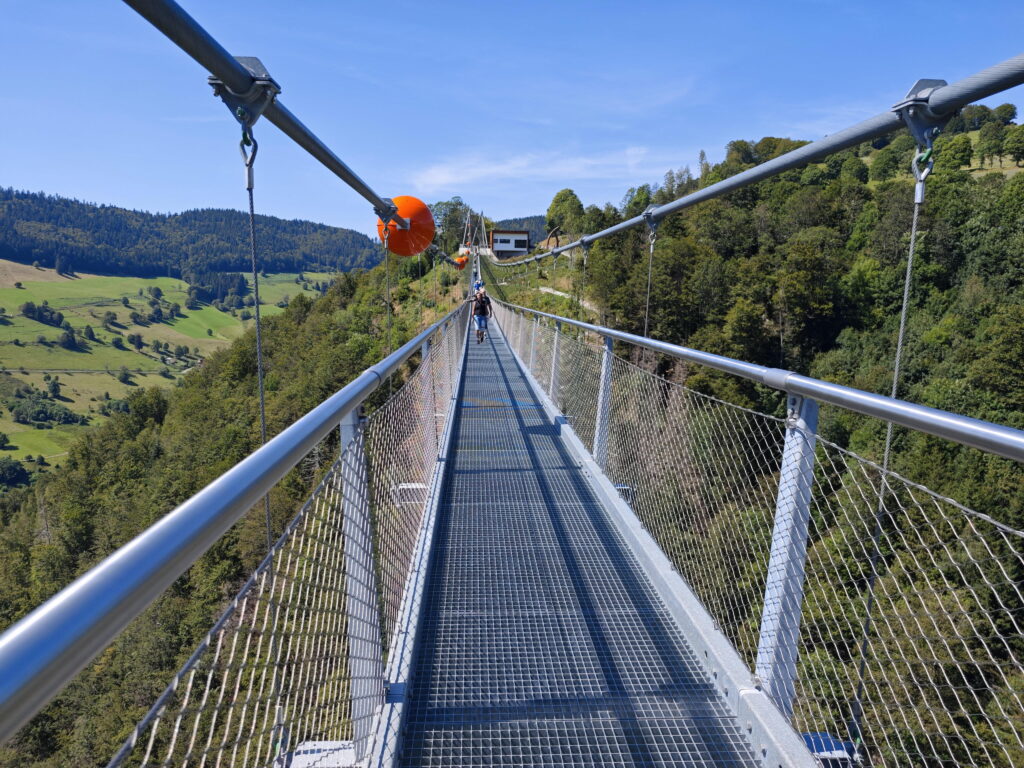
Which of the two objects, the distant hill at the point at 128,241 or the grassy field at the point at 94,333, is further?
the grassy field at the point at 94,333

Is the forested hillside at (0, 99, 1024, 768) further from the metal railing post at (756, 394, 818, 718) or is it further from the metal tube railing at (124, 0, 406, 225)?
the metal railing post at (756, 394, 818, 718)

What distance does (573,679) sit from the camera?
187cm

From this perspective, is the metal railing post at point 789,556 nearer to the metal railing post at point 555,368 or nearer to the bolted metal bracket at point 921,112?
the bolted metal bracket at point 921,112

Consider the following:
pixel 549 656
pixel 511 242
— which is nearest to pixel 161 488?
pixel 549 656

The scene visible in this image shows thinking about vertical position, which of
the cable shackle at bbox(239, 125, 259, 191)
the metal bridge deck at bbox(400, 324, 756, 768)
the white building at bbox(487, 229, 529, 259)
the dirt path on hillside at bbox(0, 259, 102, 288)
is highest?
the white building at bbox(487, 229, 529, 259)

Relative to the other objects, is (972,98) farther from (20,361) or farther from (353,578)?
(20,361)

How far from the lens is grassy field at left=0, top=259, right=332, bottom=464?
2176 inches

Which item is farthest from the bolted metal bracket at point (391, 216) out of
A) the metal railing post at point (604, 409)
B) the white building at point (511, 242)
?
the white building at point (511, 242)

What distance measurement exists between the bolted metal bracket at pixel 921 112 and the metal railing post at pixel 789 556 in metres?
1.29

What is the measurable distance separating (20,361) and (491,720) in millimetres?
72594

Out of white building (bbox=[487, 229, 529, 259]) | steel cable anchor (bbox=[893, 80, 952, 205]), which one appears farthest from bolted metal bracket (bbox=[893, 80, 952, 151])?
white building (bbox=[487, 229, 529, 259])

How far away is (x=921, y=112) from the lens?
2133 millimetres

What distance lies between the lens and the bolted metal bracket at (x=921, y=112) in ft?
6.93

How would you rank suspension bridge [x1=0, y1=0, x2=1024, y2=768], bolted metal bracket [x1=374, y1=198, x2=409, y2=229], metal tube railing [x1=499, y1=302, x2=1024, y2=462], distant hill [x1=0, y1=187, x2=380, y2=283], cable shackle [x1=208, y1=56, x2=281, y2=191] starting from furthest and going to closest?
distant hill [x1=0, y1=187, x2=380, y2=283], bolted metal bracket [x1=374, y1=198, x2=409, y2=229], cable shackle [x1=208, y1=56, x2=281, y2=191], metal tube railing [x1=499, y1=302, x2=1024, y2=462], suspension bridge [x1=0, y1=0, x2=1024, y2=768]
